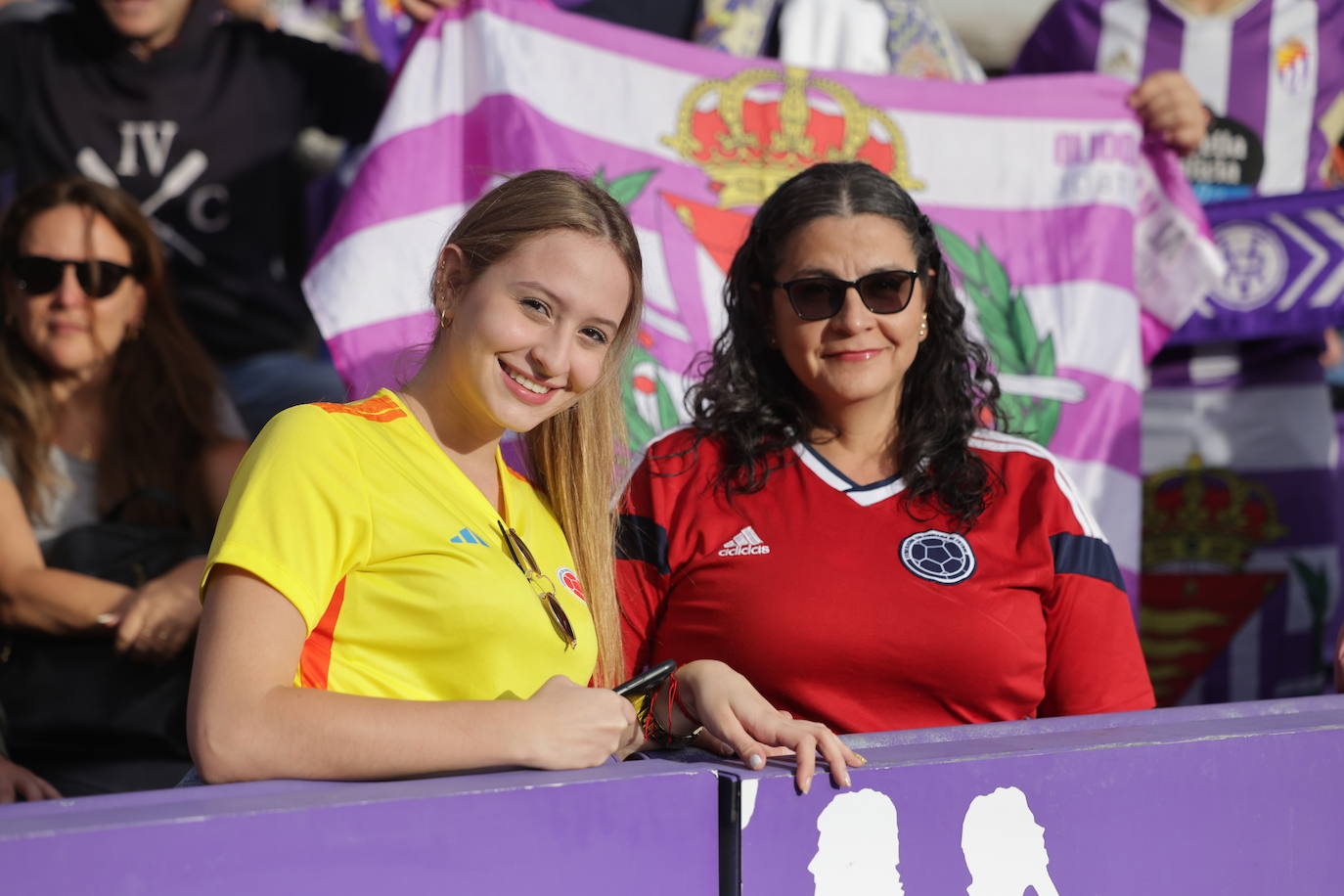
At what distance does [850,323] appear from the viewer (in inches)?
84.5

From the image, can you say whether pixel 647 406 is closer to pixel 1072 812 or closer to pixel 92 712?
pixel 92 712

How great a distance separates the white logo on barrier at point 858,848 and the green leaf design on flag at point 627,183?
1913 mm

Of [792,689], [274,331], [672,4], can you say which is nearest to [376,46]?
[672,4]

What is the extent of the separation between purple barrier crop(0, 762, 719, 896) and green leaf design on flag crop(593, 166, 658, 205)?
1904 millimetres

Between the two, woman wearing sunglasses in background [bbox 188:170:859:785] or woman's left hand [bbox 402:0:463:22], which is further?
woman's left hand [bbox 402:0:463:22]

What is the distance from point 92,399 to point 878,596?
154 centimetres

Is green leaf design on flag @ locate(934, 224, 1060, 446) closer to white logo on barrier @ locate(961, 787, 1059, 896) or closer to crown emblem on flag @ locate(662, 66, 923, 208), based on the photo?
crown emblem on flag @ locate(662, 66, 923, 208)

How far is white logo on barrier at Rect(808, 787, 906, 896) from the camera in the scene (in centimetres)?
132

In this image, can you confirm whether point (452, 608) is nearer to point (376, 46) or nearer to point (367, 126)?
point (367, 126)

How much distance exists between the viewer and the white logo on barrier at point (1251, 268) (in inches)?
140

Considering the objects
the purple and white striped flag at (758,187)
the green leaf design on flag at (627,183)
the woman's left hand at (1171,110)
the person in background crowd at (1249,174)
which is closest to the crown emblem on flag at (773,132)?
the purple and white striped flag at (758,187)

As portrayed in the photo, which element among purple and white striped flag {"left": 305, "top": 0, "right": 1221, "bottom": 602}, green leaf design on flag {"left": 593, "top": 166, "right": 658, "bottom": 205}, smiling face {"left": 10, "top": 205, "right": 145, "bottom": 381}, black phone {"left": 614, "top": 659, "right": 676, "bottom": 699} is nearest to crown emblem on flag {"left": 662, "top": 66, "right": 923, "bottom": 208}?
purple and white striped flag {"left": 305, "top": 0, "right": 1221, "bottom": 602}

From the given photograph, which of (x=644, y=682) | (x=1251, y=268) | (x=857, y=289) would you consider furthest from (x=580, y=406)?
(x=1251, y=268)

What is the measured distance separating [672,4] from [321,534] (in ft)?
9.98
